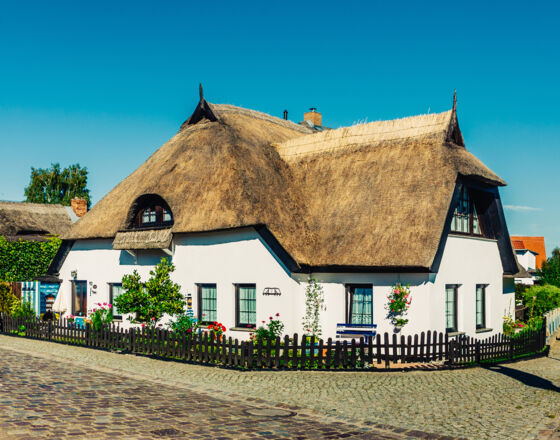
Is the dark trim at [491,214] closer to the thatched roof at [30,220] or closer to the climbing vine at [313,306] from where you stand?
the climbing vine at [313,306]

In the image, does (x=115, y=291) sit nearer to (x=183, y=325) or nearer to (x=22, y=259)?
(x=183, y=325)

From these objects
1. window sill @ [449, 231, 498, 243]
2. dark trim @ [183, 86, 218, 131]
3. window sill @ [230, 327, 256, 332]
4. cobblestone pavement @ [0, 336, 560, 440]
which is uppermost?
dark trim @ [183, 86, 218, 131]

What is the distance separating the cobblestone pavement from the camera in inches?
392

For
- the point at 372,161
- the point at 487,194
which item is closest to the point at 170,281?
the point at 372,161

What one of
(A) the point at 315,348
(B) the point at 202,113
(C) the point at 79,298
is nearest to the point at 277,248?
(A) the point at 315,348

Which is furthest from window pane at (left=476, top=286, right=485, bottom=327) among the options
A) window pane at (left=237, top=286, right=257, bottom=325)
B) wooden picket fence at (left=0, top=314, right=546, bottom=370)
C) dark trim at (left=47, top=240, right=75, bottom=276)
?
dark trim at (left=47, top=240, right=75, bottom=276)

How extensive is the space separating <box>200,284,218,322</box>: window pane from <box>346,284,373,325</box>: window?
4.83m

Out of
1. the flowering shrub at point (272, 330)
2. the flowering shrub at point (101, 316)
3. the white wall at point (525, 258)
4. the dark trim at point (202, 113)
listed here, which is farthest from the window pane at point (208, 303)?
the white wall at point (525, 258)

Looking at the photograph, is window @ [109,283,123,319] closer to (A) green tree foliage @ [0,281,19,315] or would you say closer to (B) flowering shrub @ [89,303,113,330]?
(B) flowering shrub @ [89,303,113,330]

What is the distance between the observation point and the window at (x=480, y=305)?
2204 cm

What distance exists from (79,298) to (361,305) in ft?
43.7

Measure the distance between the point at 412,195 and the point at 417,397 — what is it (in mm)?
8471

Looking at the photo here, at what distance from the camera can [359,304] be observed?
1939cm

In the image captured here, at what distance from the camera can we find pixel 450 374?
15.8 m
